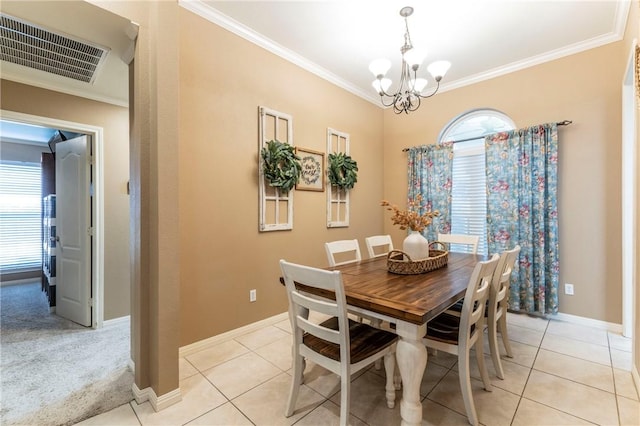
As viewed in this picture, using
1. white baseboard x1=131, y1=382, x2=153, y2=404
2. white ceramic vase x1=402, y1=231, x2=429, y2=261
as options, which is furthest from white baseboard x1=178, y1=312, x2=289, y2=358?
white ceramic vase x1=402, y1=231, x2=429, y2=261

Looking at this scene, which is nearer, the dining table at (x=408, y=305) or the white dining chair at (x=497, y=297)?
the dining table at (x=408, y=305)

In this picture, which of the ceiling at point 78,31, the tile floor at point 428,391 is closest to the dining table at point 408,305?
Answer: the tile floor at point 428,391

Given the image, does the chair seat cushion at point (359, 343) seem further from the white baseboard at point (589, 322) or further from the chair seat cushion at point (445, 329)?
the white baseboard at point (589, 322)

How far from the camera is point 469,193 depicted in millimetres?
3707

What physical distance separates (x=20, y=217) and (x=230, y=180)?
17.2 ft

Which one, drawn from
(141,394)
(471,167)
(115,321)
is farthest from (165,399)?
(471,167)

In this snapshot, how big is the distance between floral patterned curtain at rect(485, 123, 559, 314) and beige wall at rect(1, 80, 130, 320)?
14.3ft

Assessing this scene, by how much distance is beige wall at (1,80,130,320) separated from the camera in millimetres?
2924

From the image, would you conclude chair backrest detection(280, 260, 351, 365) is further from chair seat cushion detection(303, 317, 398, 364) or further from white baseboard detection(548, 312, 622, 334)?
white baseboard detection(548, 312, 622, 334)

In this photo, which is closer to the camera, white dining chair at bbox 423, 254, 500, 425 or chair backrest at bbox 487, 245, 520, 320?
Answer: white dining chair at bbox 423, 254, 500, 425

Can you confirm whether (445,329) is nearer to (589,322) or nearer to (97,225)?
(589,322)

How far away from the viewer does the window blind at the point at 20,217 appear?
4867 millimetres

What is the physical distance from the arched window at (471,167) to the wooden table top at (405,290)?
1.64 meters

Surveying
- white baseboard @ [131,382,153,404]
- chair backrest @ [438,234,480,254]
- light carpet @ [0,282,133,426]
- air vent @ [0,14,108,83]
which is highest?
air vent @ [0,14,108,83]
